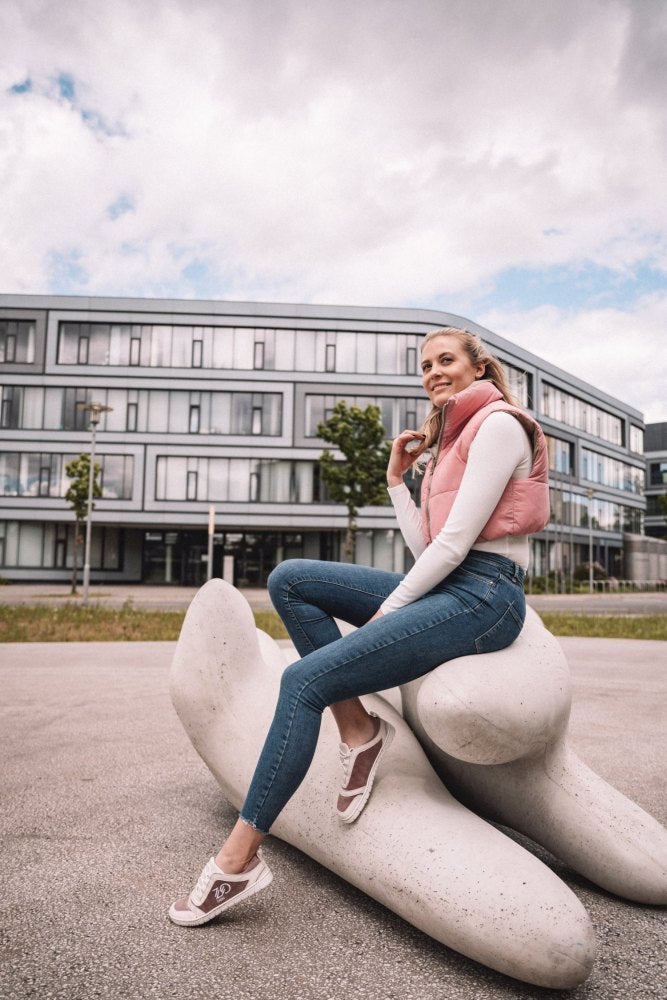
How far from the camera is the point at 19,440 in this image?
40.7 m

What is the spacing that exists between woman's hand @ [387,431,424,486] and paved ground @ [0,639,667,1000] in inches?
60.6

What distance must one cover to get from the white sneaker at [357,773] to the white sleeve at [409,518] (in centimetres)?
77

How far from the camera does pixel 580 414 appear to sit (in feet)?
185

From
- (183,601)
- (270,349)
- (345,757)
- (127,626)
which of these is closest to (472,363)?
(345,757)

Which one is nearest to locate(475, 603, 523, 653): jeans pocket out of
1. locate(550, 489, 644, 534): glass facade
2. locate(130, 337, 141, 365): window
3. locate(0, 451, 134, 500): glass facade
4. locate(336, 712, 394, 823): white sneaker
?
locate(336, 712, 394, 823): white sneaker

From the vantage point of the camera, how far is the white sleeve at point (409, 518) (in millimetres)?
3016

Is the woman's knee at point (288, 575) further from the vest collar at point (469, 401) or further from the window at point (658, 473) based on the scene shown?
the window at point (658, 473)

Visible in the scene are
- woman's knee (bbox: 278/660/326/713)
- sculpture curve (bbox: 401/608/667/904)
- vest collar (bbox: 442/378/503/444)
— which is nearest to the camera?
sculpture curve (bbox: 401/608/667/904)

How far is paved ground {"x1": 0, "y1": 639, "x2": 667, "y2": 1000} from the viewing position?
6.53ft

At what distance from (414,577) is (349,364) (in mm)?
39340

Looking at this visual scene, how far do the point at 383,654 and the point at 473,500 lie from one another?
22.5 inches

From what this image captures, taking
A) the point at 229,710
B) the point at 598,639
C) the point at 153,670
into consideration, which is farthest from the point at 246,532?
the point at 229,710

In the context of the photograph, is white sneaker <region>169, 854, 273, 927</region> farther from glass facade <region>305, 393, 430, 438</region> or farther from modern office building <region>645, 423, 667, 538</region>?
modern office building <region>645, 423, 667, 538</region>

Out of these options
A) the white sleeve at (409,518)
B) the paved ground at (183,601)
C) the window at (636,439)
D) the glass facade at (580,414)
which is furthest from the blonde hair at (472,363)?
the window at (636,439)
